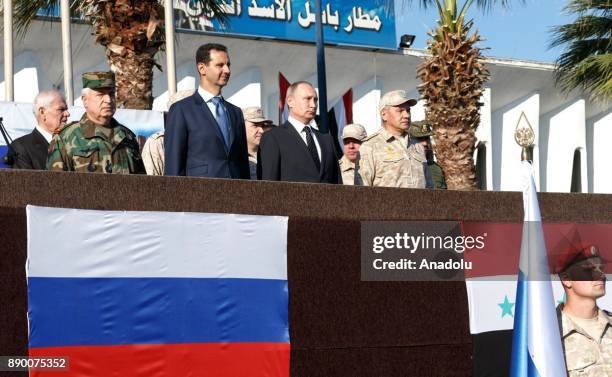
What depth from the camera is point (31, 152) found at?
6.68 metres

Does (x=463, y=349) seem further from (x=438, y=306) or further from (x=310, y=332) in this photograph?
(x=310, y=332)

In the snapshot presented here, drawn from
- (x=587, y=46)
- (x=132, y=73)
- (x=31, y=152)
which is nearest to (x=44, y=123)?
(x=31, y=152)

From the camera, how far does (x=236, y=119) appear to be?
19.2ft

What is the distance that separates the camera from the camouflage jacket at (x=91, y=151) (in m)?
5.45

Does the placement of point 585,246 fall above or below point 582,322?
above

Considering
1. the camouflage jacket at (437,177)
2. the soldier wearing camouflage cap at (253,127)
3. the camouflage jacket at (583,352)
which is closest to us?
the camouflage jacket at (583,352)

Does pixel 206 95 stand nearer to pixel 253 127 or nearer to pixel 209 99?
pixel 209 99

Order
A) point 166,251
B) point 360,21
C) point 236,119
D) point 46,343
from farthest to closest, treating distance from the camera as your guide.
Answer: point 360,21, point 236,119, point 166,251, point 46,343

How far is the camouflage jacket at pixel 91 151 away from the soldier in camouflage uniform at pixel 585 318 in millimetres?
2073

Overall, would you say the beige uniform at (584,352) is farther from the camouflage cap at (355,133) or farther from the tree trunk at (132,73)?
the tree trunk at (132,73)

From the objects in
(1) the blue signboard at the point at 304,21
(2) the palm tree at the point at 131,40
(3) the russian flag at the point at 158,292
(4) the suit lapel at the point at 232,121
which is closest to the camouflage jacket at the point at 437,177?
(4) the suit lapel at the point at 232,121

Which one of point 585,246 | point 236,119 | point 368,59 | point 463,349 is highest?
point 368,59

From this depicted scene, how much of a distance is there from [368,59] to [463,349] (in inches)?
889

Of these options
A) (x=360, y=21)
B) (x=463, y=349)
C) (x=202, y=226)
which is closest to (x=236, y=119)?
(x=202, y=226)
